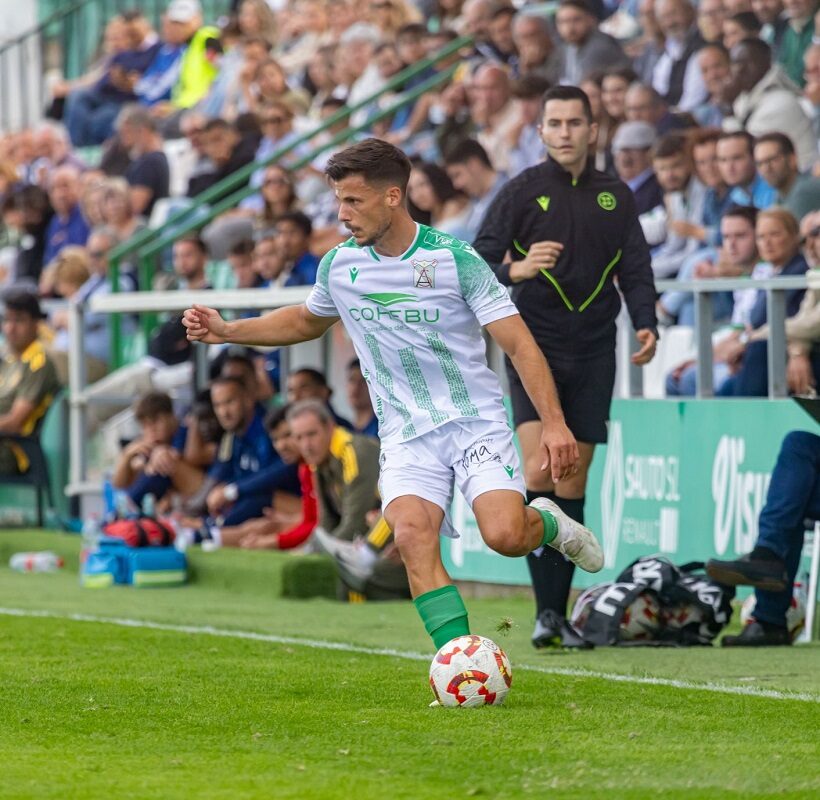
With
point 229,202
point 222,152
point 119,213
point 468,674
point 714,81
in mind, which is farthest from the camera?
point 119,213

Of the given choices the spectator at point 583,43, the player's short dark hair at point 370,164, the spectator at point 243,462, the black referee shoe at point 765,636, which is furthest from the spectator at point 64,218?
the player's short dark hair at point 370,164

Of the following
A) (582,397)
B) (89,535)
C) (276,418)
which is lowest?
(89,535)

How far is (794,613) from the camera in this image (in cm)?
825

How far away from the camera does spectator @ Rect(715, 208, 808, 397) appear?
964 centimetres

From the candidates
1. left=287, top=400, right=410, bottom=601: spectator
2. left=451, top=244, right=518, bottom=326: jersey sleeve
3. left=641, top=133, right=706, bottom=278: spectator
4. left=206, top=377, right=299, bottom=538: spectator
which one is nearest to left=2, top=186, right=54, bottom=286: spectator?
left=206, top=377, right=299, bottom=538: spectator

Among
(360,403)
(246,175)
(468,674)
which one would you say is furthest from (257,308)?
(468,674)

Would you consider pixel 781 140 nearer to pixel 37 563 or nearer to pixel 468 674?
pixel 37 563

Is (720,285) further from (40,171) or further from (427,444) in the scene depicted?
(40,171)

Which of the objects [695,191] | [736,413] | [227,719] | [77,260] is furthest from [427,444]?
[77,260]

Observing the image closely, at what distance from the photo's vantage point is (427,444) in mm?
6418

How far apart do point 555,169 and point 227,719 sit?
10.8 ft

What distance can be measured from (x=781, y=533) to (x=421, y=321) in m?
2.33

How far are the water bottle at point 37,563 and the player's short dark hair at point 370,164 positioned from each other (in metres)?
7.97

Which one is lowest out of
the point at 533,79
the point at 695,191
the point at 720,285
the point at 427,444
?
the point at 427,444
